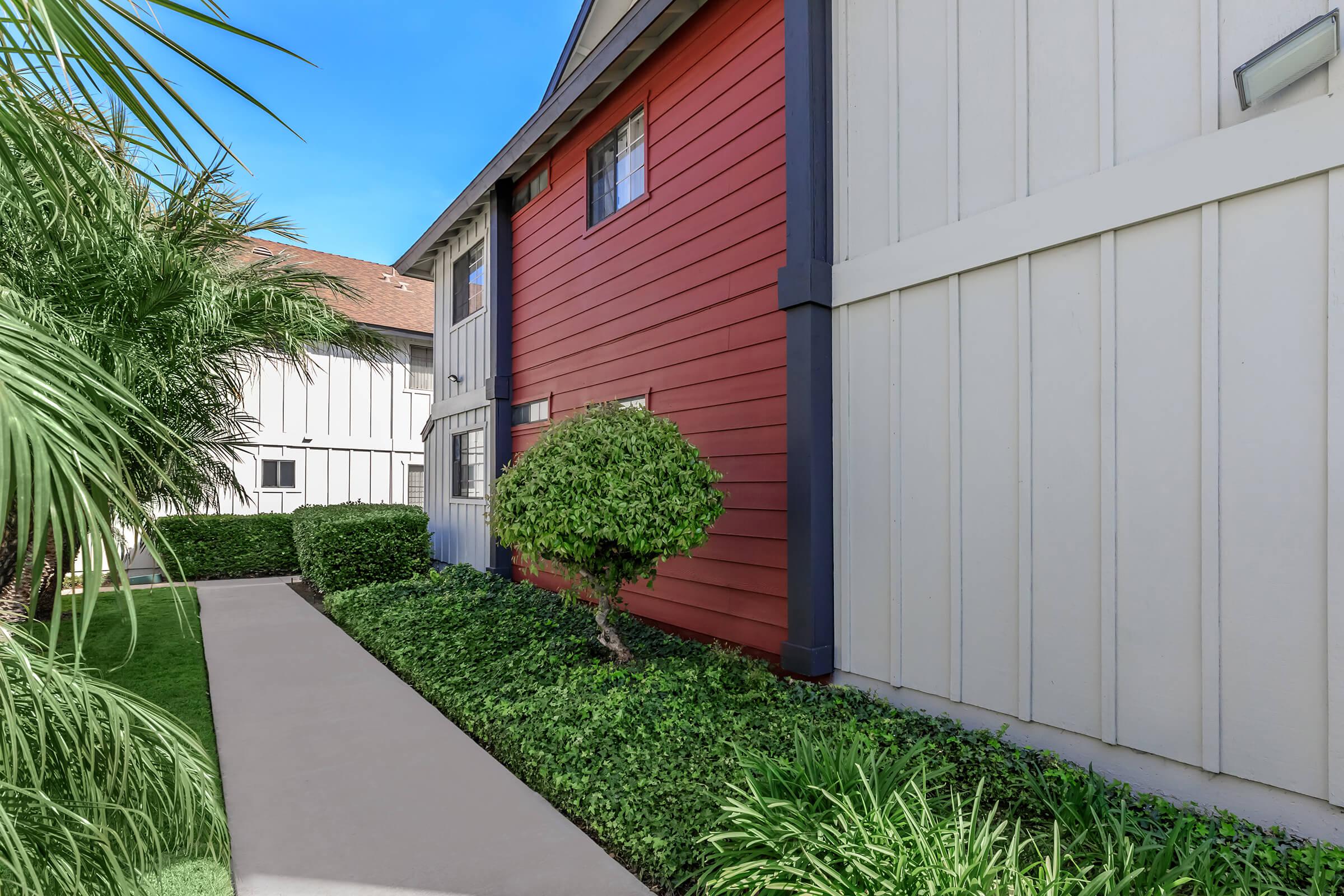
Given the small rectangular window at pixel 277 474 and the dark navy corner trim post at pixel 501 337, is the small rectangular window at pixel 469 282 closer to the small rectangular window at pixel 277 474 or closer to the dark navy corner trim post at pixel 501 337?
the dark navy corner trim post at pixel 501 337

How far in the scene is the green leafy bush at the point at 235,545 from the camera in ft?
35.5

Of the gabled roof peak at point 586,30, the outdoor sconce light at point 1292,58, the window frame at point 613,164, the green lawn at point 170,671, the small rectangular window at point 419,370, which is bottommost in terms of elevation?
the green lawn at point 170,671

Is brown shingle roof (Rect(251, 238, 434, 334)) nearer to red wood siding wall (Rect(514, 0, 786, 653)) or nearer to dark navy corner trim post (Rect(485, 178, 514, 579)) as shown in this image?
dark navy corner trim post (Rect(485, 178, 514, 579))

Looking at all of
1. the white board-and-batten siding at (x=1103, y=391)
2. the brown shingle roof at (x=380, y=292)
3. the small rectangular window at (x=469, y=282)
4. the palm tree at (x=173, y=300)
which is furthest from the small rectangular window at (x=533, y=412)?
the brown shingle roof at (x=380, y=292)

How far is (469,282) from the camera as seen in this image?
9.86 m

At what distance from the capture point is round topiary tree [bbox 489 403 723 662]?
4371 mm

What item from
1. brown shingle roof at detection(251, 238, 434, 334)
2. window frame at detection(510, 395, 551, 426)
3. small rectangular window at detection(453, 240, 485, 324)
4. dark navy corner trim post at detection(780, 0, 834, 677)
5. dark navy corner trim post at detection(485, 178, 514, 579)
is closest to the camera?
dark navy corner trim post at detection(780, 0, 834, 677)

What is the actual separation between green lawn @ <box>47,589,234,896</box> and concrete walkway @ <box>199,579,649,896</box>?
10 centimetres

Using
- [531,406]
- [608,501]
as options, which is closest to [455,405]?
[531,406]

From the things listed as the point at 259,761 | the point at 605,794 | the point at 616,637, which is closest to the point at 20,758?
the point at 605,794

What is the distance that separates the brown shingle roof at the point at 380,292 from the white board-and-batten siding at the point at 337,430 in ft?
1.92

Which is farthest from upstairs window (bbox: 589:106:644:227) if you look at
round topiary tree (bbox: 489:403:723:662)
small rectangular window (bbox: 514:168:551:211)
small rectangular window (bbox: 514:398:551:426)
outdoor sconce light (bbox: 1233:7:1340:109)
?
outdoor sconce light (bbox: 1233:7:1340:109)

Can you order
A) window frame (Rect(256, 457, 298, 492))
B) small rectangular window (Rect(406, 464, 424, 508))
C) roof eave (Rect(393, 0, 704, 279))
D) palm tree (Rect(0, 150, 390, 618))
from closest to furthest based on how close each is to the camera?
1. palm tree (Rect(0, 150, 390, 618))
2. roof eave (Rect(393, 0, 704, 279))
3. window frame (Rect(256, 457, 298, 492))
4. small rectangular window (Rect(406, 464, 424, 508))

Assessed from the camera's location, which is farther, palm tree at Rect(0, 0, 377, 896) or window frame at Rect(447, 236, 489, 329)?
window frame at Rect(447, 236, 489, 329)
